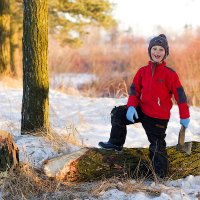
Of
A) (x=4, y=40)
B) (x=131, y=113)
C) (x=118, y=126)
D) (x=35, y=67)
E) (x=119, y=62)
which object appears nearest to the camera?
(x=131, y=113)

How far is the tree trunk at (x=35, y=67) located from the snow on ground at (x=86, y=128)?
277 millimetres

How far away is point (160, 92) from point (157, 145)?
0.48m

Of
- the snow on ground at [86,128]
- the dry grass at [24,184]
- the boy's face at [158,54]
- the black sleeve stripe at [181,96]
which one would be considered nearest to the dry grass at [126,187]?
the snow on ground at [86,128]

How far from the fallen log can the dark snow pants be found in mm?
83

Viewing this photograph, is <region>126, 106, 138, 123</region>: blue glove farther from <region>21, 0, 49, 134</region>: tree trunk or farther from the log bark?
<region>21, 0, 49, 134</region>: tree trunk

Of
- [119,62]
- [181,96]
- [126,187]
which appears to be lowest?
[126,187]

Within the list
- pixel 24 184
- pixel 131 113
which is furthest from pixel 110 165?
pixel 24 184

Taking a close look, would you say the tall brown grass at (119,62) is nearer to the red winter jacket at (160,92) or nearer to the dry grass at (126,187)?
the red winter jacket at (160,92)

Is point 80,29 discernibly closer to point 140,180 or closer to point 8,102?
point 8,102

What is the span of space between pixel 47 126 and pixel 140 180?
4.94 feet

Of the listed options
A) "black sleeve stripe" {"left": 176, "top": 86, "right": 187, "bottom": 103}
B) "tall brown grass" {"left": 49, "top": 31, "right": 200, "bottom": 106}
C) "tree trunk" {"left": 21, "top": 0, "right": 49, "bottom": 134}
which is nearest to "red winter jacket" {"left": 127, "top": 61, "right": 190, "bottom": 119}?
"black sleeve stripe" {"left": 176, "top": 86, "right": 187, "bottom": 103}

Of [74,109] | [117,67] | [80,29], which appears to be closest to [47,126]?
[74,109]

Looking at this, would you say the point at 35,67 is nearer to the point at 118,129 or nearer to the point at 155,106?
the point at 118,129

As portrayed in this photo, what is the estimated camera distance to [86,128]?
586 cm
